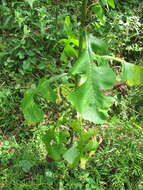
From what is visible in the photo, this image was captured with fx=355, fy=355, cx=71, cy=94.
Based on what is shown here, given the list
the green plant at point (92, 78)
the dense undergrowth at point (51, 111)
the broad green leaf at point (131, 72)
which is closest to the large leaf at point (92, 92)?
the green plant at point (92, 78)

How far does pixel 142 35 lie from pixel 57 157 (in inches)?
68.7

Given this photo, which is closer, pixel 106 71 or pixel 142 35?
pixel 106 71

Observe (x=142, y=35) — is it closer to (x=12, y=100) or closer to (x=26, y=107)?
(x=12, y=100)

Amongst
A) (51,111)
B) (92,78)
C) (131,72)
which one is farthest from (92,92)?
(51,111)

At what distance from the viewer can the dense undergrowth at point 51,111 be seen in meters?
2.43

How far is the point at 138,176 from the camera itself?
97.7 inches

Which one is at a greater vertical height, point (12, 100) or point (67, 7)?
point (67, 7)

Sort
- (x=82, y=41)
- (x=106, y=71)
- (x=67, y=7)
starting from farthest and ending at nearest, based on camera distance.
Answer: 1. (x=67, y=7)
2. (x=82, y=41)
3. (x=106, y=71)

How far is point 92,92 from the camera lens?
168 centimetres

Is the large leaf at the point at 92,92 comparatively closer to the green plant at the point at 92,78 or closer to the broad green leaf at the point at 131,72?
the green plant at the point at 92,78

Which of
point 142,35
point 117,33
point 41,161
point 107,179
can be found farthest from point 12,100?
point 142,35

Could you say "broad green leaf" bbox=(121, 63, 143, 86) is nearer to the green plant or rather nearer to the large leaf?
the green plant

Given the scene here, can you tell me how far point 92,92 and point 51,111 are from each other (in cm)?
118

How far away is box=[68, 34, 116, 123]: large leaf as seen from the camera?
5.47ft
